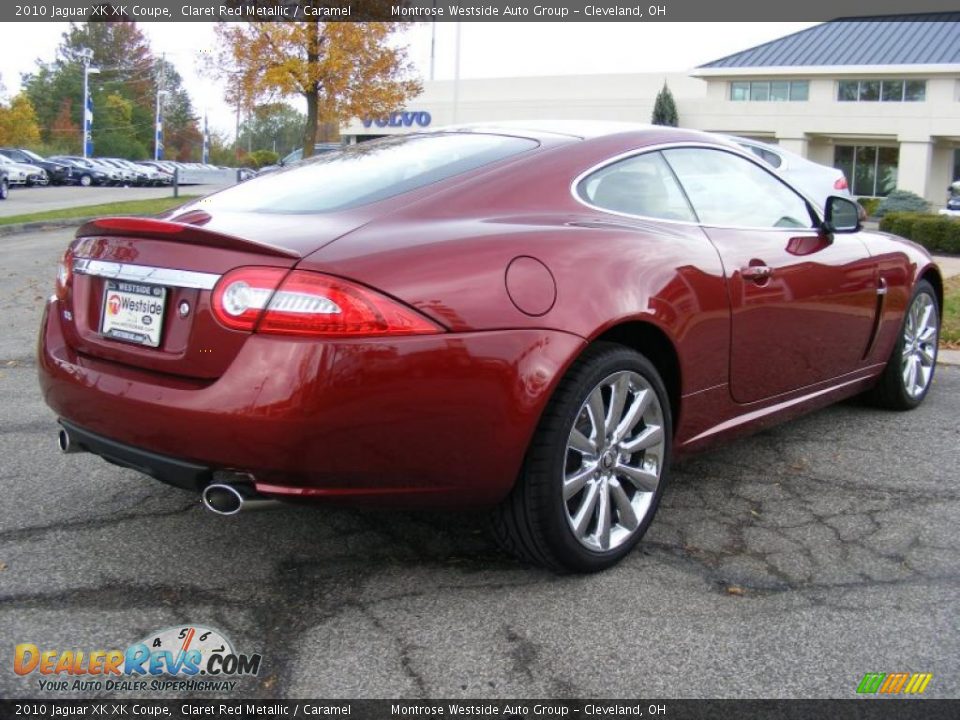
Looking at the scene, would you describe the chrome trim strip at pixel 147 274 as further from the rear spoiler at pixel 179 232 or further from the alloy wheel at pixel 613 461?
the alloy wheel at pixel 613 461

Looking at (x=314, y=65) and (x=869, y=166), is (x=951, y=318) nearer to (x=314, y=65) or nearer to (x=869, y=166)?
(x=314, y=65)

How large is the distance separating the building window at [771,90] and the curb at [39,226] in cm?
3495

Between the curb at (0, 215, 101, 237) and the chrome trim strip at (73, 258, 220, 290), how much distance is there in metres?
14.6

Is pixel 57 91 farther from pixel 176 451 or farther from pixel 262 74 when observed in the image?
pixel 176 451

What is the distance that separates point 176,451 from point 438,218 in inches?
39.7

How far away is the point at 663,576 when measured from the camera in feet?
10.3

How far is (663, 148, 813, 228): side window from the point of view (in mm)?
3797

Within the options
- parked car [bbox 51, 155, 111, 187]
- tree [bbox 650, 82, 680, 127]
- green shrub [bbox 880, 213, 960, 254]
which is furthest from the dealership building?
green shrub [bbox 880, 213, 960, 254]

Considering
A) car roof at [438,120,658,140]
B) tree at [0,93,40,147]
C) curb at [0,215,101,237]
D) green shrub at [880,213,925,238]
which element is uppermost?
tree at [0,93,40,147]

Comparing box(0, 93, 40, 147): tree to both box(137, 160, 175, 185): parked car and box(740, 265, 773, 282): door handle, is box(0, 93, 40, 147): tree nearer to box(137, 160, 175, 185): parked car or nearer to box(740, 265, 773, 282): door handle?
box(137, 160, 175, 185): parked car

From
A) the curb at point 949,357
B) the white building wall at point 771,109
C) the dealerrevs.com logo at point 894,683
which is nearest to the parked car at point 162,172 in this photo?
the white building wall at point 771,109

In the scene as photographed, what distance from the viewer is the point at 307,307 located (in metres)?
2.59

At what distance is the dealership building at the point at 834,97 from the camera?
41375 millimetres

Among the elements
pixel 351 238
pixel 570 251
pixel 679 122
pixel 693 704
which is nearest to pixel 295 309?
pixel 351 238
